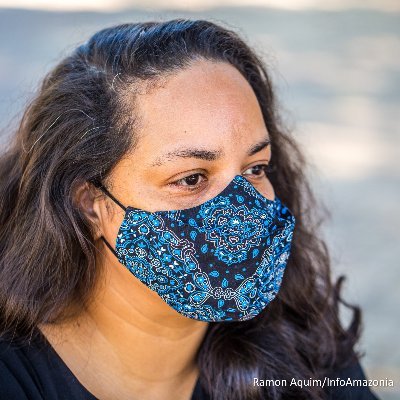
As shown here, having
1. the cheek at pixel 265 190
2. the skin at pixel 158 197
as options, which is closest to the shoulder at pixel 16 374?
the skin at pixel 158 197

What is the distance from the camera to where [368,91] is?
9766 millimetres

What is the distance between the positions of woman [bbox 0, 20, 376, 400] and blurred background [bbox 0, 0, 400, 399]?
1.55 ft

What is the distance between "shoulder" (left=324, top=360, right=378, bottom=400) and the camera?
314 cm

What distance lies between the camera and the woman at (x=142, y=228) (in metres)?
2.74

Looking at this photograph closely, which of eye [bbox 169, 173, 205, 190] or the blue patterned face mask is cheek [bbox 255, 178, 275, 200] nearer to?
the blue patterned face mask

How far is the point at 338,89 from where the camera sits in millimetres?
9812

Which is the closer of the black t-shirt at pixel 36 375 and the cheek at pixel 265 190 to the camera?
the black t-shirt at pixel 36 375

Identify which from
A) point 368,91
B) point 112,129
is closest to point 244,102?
point 112,129

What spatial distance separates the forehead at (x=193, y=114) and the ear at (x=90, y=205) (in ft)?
0.87

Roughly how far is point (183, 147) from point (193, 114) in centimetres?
12

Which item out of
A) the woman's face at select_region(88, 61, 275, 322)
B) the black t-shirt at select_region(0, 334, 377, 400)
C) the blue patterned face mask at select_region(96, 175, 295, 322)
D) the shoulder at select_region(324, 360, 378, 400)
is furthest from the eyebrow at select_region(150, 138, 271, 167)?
the shoulder at select_region(324, 360, 378, 400)

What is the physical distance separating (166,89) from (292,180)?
0.95m

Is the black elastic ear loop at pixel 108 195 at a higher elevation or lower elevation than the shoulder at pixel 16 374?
higher

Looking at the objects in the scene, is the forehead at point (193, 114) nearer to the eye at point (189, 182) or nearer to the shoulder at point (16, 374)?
the eye at point (189, 182)
